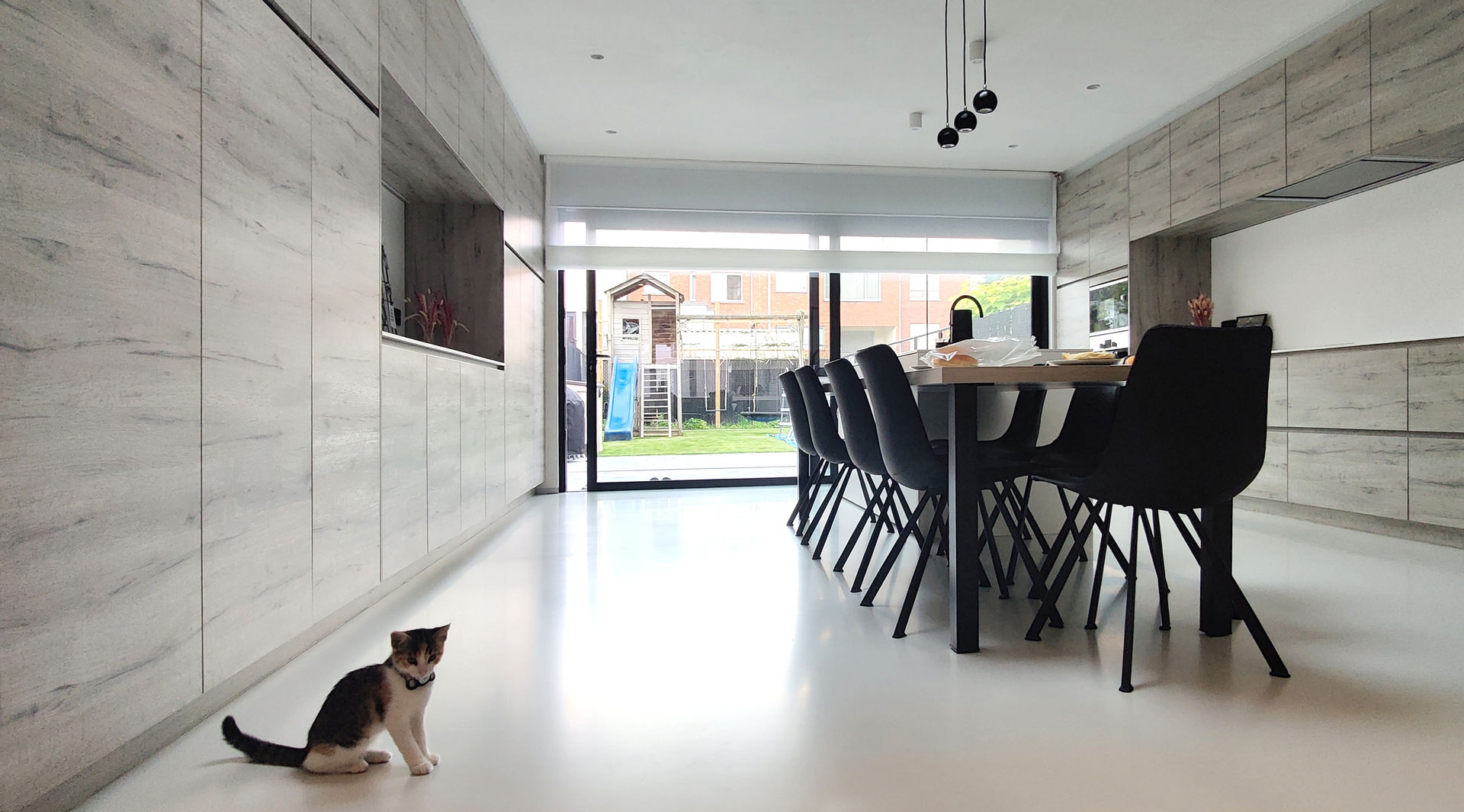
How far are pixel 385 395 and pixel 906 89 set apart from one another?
3510 mm

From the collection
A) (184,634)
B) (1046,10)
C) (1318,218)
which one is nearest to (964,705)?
(184,634)

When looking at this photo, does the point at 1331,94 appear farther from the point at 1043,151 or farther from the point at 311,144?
the point at 311,144

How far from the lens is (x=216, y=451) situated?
1.50m

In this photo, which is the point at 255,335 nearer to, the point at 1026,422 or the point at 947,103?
the point at 1026,422

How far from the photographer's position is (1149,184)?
494 centimetres

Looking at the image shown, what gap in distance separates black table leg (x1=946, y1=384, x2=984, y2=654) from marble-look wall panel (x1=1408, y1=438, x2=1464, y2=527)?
284 centimetres

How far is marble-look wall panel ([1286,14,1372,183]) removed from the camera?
340cm

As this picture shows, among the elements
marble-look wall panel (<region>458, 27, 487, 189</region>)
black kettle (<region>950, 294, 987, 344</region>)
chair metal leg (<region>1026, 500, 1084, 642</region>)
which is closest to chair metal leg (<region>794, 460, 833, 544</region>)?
black kettle (<region>950, 294, 987, 344</region>)

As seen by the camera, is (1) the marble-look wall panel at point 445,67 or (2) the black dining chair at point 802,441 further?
(2) the black dining chair at point 802,441

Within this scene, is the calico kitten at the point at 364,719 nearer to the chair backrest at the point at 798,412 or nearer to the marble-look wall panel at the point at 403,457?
the marble-look wall panel at the point at 403,457

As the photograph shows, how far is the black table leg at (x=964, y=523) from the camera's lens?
1979 mm

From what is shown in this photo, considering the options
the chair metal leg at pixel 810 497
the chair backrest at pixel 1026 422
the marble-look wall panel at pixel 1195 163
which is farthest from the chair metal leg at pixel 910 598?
the marble-look wall panel at pixel 1195 163

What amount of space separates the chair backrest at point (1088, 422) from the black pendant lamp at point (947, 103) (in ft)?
3.90

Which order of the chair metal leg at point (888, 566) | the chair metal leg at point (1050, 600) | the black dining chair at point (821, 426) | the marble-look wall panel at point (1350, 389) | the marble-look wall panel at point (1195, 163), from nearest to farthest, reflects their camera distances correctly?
the chair metal leg at point (1050, 600) → the chair metal leg at point (888, 566) → the black dining chair at point (821, 426) → the marble-look wall panel at point (1350, 389) → the marble-look wall panel at point (1195, 163)
